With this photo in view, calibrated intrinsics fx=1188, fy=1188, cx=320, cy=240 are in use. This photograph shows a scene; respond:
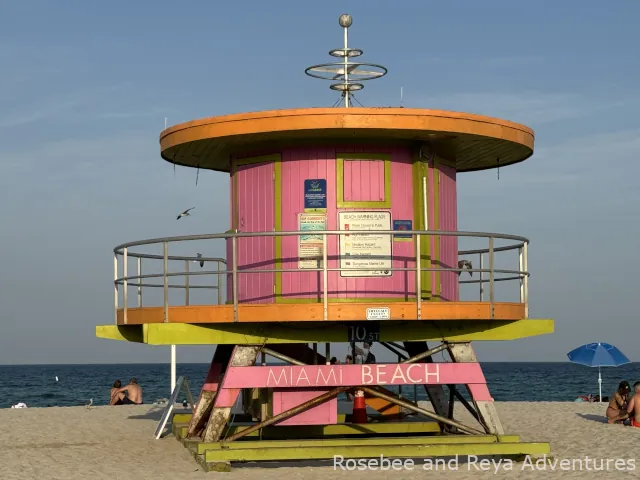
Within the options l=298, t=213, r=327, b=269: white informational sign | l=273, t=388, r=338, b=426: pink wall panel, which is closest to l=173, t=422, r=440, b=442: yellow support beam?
l=273, t=388, r=338, b=426: pink wall panel

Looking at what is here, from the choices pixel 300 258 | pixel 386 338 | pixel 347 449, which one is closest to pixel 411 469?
pixel 347 449

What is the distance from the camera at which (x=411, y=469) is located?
1803cm

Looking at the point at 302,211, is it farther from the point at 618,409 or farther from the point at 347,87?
the point at 618,409

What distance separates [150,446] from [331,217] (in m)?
5.98

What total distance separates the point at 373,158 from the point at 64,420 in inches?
492

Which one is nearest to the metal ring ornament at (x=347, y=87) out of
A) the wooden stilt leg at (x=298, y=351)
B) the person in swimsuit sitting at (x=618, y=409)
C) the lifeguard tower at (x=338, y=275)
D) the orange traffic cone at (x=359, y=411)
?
the lifeguard tower at (x=338, y=275)

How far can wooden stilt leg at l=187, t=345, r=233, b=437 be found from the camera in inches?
838

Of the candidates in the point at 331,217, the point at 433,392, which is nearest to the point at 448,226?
the point at 331,217

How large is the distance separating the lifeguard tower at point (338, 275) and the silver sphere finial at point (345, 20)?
24 mm

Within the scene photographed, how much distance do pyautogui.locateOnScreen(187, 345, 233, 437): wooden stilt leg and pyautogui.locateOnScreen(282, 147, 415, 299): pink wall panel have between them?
295 cm

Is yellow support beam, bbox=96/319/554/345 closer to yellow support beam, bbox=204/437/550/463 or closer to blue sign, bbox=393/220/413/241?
blue sign, bbox=393/220/413/241

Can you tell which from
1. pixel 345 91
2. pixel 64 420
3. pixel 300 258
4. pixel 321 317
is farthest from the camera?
pixel 64 420

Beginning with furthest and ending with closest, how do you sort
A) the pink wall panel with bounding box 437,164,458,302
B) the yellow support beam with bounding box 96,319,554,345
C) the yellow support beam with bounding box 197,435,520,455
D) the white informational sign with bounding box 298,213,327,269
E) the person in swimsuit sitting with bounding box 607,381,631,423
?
the person in swimsuit sitting with bounding box 607,381,631,423, the pink wall panel with bounding box 437,164,458,302, the white informational sign with bounding box 298,213,327,269, the yellow support beam with bounding box 96,319,554,345, the yellow support beam with bounding box 197,435,520,455

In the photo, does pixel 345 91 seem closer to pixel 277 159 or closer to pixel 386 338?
pixel 277 159
